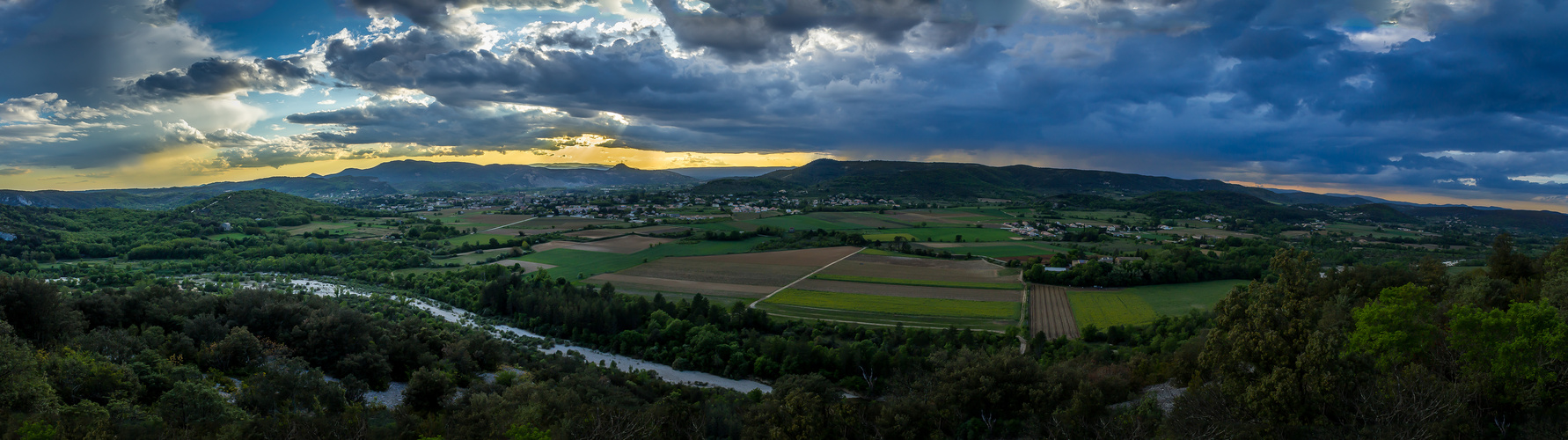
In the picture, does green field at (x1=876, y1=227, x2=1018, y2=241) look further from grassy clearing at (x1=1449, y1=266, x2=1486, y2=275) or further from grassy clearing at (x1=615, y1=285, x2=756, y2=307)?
grassy clearing at (x1=1449, y1=266, x2=1486, y2=275)

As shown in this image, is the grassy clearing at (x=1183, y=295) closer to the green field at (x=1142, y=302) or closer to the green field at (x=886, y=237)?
the green field at (x=1142, y=302)

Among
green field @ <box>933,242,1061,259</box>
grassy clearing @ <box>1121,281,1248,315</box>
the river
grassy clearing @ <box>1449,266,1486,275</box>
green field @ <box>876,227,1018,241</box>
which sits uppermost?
grassy clearing @ <box>1449,266,1486,275</box>

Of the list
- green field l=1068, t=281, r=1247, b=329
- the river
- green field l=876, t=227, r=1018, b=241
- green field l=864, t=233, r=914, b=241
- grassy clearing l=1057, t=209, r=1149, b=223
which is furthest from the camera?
grassy clearing l=1057, t=209, r=1149, b=223

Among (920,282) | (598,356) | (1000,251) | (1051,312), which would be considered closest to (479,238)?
(598,356)

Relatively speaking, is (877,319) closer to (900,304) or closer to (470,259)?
(900,304)

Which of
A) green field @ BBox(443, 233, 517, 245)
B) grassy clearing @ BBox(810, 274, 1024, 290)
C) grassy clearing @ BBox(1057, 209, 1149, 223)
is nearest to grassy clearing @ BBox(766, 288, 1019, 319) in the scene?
grassy clearing @ BBox(810, 274, 1024, 290)

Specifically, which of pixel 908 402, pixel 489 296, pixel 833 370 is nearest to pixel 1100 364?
pixel 833 370
